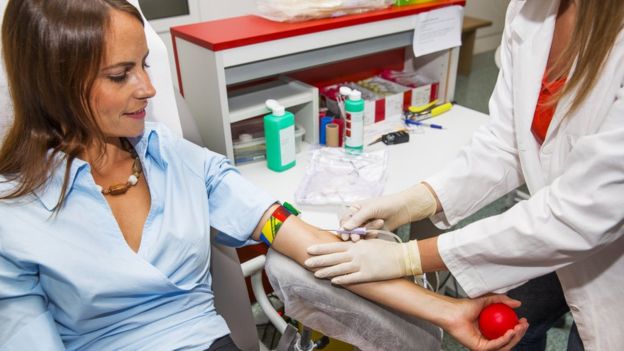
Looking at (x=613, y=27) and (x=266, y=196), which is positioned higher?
(x=613, y=27)

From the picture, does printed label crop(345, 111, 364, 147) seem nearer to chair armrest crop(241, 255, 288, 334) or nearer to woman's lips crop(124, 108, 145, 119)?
chair armrest crop(241, 255, 288, 334)

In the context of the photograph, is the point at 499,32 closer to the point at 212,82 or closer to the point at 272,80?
the point at 272,80

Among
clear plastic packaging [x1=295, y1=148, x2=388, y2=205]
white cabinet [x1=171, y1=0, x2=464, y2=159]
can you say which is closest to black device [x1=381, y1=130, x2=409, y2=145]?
A: clear plastic packaging [x1=295, y1=148, x2=388, y2=205]

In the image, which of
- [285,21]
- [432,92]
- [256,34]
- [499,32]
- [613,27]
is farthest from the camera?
[499,32]

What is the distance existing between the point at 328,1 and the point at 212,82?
1.46ft

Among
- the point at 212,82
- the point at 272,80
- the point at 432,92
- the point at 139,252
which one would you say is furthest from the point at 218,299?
the point at 432,92

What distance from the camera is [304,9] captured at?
1.42m

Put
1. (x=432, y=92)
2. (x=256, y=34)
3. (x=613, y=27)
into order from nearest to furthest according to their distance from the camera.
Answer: (x=613, y=27) → (x=256, y=34) → (x=432, y=92)

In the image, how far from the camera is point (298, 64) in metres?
1.47

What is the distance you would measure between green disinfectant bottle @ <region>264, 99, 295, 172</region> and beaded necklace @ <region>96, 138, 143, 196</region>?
1.43ft

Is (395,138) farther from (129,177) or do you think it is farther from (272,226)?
(129,177)

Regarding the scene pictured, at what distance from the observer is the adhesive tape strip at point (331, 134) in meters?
1.56

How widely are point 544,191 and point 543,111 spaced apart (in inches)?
9.4

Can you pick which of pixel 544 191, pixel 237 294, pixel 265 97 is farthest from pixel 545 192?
pixel 265 97
